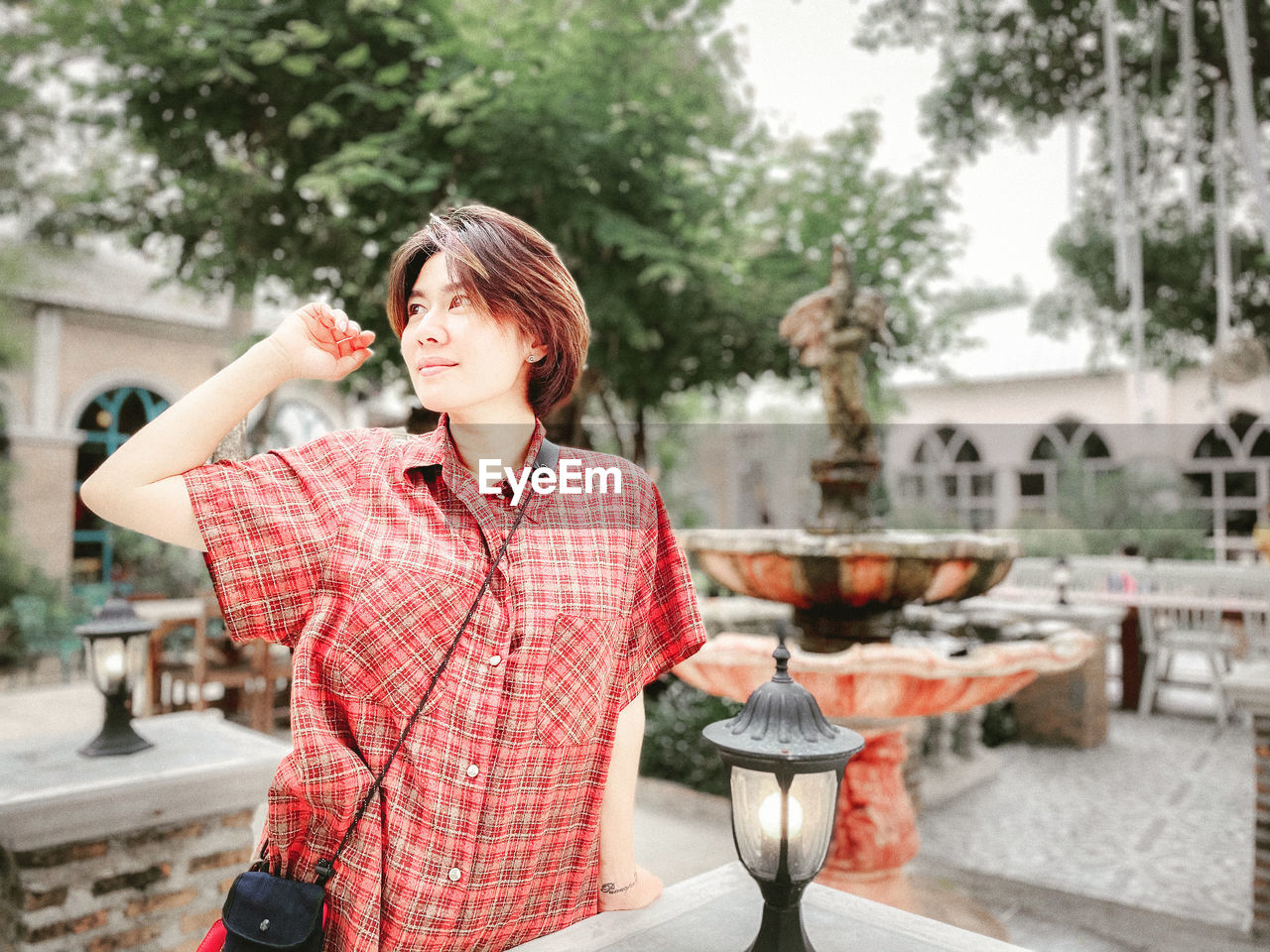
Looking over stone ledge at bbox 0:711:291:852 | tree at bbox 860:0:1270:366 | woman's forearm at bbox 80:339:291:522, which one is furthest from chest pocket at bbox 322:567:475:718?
tree at bbox 860:0:1270:366

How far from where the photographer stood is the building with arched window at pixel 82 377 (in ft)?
36.7

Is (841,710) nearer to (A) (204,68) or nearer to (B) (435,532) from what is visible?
(B) (435,532)

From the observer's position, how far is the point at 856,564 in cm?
356

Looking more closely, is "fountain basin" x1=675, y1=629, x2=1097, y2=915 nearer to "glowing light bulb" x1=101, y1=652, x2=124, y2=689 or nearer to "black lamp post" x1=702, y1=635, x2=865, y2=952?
"black lamp post" x1=702, y1=635, x2=865, y2=952

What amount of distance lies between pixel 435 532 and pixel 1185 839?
527cm

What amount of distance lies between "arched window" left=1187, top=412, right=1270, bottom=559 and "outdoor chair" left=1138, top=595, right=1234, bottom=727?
568cm

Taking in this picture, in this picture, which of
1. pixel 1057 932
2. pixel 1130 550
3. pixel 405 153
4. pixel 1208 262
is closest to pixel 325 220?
pixel 405 153

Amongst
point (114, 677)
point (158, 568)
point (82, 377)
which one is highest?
point (82, 377)

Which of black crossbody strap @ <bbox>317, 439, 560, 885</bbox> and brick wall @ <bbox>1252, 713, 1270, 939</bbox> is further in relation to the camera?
brick wall @ <bbox>1252, 713, 1270, 939</bbox>

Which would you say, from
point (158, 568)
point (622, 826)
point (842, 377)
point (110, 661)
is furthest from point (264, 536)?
point (158, 568)

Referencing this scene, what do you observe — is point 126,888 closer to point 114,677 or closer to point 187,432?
point 114,677

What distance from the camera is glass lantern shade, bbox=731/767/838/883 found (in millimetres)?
1442

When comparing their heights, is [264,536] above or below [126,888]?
above

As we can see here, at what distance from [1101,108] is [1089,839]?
717cm
